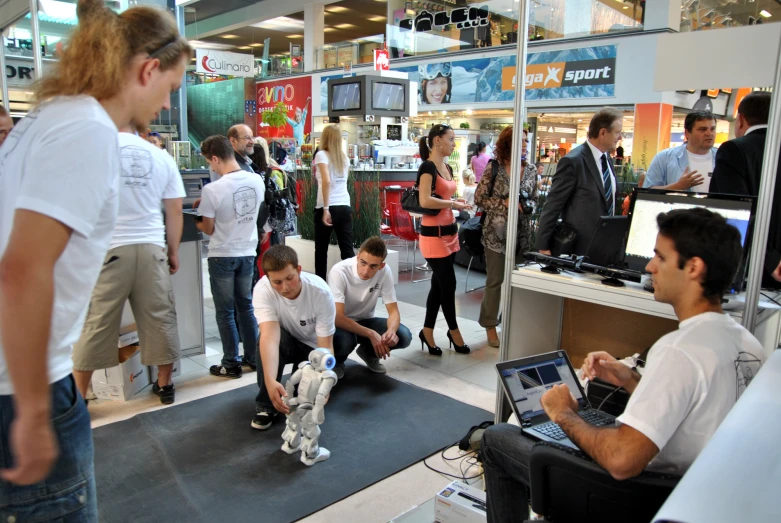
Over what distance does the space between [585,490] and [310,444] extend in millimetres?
1640

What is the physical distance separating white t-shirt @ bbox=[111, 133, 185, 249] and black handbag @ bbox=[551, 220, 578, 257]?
2193 mm

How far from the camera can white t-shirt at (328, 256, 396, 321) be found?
150 inches

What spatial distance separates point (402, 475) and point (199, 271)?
2165 millimetres

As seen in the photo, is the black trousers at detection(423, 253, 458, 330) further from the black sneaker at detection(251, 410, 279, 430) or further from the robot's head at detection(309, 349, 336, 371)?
the robot's head at detection(309, 349, 336, 371)

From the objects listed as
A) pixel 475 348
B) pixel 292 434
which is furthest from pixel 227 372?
pixel 475 348

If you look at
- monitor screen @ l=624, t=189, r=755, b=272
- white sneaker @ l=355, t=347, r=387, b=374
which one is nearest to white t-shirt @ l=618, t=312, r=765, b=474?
monitor screen @ l=624, t=189, r=755, b=272

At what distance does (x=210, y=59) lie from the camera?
1470 centimetres

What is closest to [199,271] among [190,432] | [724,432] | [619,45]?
[190,432]

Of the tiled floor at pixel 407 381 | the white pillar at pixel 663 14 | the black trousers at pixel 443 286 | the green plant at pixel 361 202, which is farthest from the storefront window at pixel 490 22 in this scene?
the black trousers at pixel 443 286

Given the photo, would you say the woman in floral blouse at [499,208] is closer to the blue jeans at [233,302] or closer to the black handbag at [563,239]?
the black handbag at [563,239]

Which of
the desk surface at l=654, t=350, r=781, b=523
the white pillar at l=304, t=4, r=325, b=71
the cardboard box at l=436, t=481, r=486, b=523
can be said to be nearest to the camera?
the desk surface at l=654, t=350, r=781, b=523

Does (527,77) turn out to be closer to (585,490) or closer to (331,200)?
(331,200)

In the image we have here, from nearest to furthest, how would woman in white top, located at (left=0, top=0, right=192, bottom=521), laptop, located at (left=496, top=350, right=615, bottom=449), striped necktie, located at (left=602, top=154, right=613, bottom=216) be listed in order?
woman in white top, located at (left=0, top=0, right=192, bottom=521), laptop, located at (left=496, top=350, right=615, bottom=449), striped necktie, located at (left=602, top=154, right=613, bottom=216)

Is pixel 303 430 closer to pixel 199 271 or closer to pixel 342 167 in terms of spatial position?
pixel 199 271
